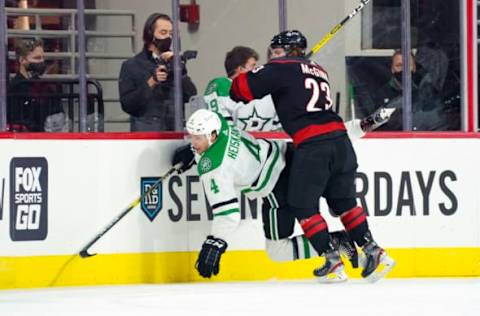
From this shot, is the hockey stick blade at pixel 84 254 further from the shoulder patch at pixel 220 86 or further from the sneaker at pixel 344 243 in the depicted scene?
the sneaker at pixel 344 243

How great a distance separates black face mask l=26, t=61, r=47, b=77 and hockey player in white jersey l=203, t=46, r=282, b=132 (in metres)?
0.88

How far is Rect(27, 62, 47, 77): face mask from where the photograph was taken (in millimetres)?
7492

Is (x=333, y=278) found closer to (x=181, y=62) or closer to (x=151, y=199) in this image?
(x=151, y=199)

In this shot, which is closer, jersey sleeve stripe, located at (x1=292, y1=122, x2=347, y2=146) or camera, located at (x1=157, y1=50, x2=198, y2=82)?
jersey sleeve stripe, located at (x1=292, y1=122, x2=347, y2=146)

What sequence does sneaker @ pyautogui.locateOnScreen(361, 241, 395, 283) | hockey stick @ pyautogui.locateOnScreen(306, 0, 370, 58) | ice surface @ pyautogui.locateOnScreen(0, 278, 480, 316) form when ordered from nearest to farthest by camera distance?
ice surface @ pyautogui.locateOnScreen(0, 278, 480, 316) → sneaker @ pyautogui.locateOnScreen(361, 241, 395, 283) → hockey stick @ pyautogui.locateOnScreen(306, 0, 370, 58)

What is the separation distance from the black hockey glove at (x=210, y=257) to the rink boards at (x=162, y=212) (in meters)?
0.38

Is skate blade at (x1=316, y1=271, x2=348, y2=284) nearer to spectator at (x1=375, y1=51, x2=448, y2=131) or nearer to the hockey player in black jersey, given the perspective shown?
the hockey player in black jersey

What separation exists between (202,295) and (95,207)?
0.99 meters

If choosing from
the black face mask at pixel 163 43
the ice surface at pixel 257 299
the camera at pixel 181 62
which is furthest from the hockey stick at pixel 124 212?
the black face mask at pixel 163 43

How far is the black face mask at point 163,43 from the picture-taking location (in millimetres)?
7750

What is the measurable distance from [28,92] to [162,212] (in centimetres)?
93

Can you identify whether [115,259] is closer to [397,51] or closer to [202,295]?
[202,295]

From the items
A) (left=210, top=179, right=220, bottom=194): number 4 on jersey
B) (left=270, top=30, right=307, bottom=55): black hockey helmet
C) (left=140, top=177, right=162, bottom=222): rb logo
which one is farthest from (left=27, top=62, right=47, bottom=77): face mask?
(left=270, top=30, right=307, bottom=55): black hockey helmet

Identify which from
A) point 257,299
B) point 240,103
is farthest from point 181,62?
point 257,299
